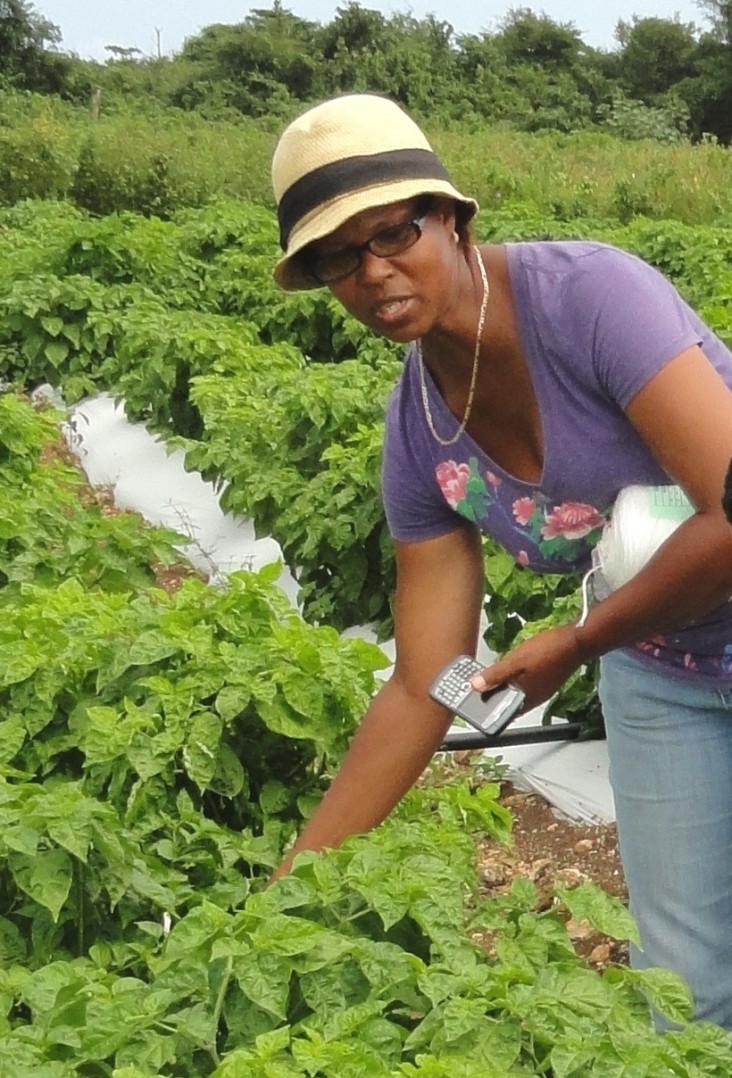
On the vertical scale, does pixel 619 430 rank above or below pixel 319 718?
above

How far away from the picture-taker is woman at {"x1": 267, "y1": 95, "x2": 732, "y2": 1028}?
185 cm

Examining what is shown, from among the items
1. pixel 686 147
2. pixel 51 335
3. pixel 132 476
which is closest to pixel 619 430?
pixel 132 476

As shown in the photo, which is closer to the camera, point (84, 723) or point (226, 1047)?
point (226, 1047)

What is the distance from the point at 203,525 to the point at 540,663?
4395 millimetres

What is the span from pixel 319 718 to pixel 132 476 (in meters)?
4.50

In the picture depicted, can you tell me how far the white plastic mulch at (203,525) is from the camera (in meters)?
4.11

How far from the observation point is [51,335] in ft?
29.3

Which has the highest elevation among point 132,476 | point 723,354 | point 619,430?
point 723,354

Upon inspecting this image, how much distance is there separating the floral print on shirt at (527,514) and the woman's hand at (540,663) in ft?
0.46

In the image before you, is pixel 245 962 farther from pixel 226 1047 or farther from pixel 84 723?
pixel 84 723

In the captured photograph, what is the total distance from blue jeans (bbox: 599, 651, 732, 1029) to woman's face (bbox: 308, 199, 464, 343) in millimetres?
659

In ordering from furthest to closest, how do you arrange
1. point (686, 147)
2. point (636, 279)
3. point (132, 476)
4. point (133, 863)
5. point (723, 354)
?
point (686, 147) → point (132, 476) → point (133, 863) → point (723, 354) → point (636, 279)

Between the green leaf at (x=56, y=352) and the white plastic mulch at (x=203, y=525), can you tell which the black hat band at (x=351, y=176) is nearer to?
the white plastic mulch at (x=203, y=525)

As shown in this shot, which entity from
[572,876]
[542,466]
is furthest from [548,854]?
[542,466]
